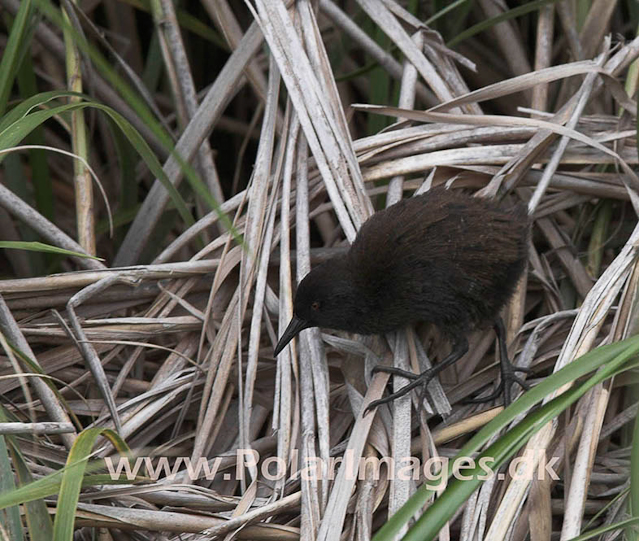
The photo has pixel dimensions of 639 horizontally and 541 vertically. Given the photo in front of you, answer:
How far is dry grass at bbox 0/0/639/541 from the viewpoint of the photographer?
1.95 m

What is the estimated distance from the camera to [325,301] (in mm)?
2320

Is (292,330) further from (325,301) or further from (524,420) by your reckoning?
(524,420)

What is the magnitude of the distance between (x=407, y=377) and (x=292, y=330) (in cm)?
34

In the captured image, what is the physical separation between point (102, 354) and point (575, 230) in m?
1.52

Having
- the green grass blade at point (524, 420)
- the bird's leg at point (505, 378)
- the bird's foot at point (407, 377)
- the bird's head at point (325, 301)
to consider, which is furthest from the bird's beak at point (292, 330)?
the green grass blade at point (524, 420)

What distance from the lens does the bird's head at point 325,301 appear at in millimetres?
2301

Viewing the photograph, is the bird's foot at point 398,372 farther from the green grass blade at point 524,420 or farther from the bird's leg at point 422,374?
the green grass blade at point 524,420

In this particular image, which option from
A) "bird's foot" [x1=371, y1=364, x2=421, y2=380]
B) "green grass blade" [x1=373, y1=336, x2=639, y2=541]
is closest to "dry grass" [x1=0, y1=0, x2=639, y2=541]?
"bird's foot" [x1=371, y1=364, x2=421, y2=380]

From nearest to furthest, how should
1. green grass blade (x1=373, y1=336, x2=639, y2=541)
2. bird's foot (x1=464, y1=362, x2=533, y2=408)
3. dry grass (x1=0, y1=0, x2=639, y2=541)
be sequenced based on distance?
green grass blade (x1=373, y1=336, x2=639, y2=541)
dry grass (x1=0, y1=0, x2=639, y2=541)
bird's foot (x1=464, y1=362, x2=533, y2=408)

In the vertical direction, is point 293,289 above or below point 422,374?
above

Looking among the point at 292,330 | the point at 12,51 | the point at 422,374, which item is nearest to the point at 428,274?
the point at 422,374

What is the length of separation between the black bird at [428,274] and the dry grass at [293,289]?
3.5 inches

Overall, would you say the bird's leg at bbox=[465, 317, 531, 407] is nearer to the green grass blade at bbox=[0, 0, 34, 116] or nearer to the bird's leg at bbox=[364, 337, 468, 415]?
→ the bird's leg at bbox=[364, 337, 468, 415]

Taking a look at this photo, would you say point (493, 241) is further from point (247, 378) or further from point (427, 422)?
point (247, 378)
